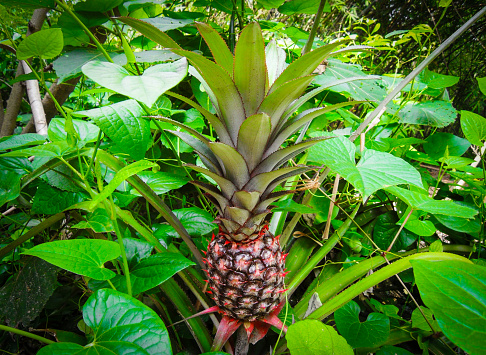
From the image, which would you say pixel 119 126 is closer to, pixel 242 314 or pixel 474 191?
pixel 242 314

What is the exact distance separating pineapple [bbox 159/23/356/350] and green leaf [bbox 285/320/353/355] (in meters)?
0.16

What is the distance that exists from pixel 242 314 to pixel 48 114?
1.20 metres

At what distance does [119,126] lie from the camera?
0.44 meters

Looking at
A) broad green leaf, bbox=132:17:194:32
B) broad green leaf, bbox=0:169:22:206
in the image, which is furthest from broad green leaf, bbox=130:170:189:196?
broad green leaf, bbox=132:17:194:32

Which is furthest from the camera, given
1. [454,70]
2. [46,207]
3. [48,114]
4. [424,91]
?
[454,70]

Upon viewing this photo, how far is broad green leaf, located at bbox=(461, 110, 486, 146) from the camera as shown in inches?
27.3

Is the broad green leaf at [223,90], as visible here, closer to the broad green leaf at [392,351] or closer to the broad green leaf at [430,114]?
the broad green leaf at [392,351]

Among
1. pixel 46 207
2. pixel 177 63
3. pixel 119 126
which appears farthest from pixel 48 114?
pixel 177 63

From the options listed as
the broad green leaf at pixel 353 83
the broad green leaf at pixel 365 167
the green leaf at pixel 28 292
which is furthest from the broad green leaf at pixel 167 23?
the green leaf at pixel 28 292

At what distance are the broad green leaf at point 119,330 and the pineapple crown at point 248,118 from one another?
0.21m

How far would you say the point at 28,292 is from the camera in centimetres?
56

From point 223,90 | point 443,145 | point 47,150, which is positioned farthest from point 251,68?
point 443,145

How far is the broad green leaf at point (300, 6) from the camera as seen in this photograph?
2.83ft

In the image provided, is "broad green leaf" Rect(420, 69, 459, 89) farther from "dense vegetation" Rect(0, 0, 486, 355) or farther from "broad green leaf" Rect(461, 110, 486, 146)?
"broad green leaf" Rect(461, 110, 486, 146)
